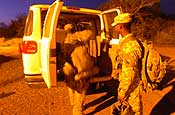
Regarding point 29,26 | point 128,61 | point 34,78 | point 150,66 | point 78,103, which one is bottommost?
point 78,103

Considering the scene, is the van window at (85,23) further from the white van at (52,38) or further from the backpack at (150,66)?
the backpack at (150,66)

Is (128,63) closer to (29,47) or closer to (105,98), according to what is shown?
(29,47)

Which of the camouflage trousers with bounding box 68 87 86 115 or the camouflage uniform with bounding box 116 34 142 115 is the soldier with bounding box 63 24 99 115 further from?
the camouflage uniform with bounding box 116 34 142 115

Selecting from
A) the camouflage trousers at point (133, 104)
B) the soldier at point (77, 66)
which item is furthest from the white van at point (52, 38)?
the camouflage trousers at point (133, 104)

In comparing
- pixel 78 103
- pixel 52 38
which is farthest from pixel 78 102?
pixel 52 38

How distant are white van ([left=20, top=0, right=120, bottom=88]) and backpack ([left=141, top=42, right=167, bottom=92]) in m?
1.87

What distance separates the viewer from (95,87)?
9867mm

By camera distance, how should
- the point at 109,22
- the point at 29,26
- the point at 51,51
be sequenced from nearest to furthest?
the point at 51,51, the point at 29,26, the point at 109,22

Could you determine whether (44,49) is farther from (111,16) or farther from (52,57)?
(111,16)

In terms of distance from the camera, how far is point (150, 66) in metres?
5.40

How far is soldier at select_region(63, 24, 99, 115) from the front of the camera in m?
7.07

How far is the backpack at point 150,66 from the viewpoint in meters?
5.36

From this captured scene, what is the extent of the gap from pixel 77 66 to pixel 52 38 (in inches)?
26.8

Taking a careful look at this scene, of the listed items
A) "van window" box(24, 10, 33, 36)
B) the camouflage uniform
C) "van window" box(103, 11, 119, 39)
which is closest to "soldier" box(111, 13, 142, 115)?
the camouflage uniform
